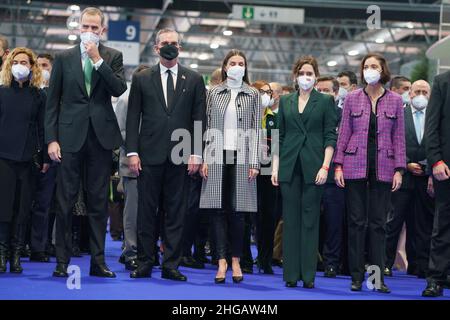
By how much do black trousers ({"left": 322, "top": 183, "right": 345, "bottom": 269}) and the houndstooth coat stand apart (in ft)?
4.34

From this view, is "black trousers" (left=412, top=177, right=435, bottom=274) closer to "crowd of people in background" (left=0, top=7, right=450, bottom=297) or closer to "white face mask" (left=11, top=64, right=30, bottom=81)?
"crowd of people in background" (left=0, top=7, right=450, bottom=297)

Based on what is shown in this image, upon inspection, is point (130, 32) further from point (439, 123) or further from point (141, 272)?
point (439, 123)

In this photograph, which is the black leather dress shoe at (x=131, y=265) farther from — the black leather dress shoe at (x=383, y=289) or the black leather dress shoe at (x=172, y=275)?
the black leather dress shoe at (x=383, y=289)

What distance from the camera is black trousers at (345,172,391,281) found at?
607cm

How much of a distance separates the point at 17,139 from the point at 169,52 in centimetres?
139

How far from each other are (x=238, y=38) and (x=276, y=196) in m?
23.3

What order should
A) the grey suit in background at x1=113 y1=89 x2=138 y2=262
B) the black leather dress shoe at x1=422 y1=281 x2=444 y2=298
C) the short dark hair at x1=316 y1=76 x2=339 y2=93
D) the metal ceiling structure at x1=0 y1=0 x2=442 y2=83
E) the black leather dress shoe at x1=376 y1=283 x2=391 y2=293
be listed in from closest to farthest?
the black leather dress shoe at x1=422 y1=281 x2=444 y2=298 → the black leather dress shoe at x1=376 y1=283 x2=391 y2=293 → the grey suit in background at x1=113 y1=89 x2=138 y2=262 → the short dark hair at x1=316 y1=76 x2=339 y2=93 → the metal ceiling structure at x1=0 y1=0 x2=442 y2=83

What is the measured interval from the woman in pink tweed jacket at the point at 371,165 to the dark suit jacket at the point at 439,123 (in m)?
0.23

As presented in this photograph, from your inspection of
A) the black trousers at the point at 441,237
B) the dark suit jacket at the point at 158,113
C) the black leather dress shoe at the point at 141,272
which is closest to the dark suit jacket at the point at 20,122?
the dark suit jacket at the point at 158,113

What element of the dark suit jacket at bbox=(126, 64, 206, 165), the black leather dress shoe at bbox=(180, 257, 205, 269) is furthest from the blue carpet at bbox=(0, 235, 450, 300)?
the dark suit jacket at bbox=(126, 64, 206, 165)

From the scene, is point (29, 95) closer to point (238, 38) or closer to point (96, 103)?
point (96, 103)

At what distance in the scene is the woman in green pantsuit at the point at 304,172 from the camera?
615cm

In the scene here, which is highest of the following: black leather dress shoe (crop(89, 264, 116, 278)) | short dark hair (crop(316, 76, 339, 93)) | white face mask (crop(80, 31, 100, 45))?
white face mask (crop(80, 31, 100, 45))

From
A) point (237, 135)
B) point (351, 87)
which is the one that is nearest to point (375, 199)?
point (237, 135)
